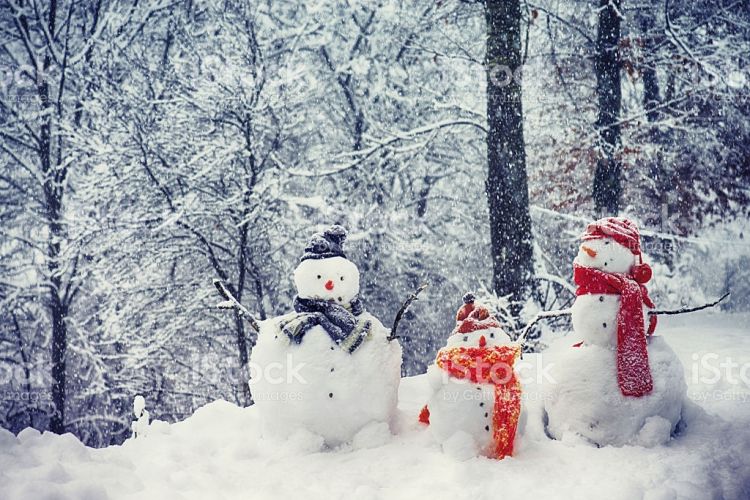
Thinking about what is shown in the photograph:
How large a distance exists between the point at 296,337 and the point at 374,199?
21.4ft

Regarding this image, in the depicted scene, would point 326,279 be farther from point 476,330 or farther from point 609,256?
point 609,256

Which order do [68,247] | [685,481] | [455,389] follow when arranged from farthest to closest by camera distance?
[68,247]
[455,389]
[685,481]

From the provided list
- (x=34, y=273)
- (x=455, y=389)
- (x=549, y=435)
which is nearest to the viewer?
(x=455, y=389)

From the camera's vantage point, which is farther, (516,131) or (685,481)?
(516,131)

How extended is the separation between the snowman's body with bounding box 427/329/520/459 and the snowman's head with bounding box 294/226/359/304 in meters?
0.82

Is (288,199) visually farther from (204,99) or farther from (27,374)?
(27,374)

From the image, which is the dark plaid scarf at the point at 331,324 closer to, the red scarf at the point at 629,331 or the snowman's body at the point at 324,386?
the snowman's body at the point at 324,386

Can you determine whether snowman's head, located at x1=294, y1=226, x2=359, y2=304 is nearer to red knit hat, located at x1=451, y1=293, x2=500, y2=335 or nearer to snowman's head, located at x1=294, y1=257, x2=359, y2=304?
snowman's head, located at x1=294, y1=257, x2=359, y2=304

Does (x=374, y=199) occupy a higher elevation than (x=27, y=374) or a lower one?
higher

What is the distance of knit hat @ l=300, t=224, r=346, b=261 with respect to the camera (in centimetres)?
375

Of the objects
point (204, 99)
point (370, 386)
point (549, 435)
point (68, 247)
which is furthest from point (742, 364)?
point (68, 247)

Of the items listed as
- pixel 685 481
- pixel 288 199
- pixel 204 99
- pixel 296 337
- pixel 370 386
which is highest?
pixel 204 99

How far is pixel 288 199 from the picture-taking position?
8516mm

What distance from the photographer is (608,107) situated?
22.2ft
